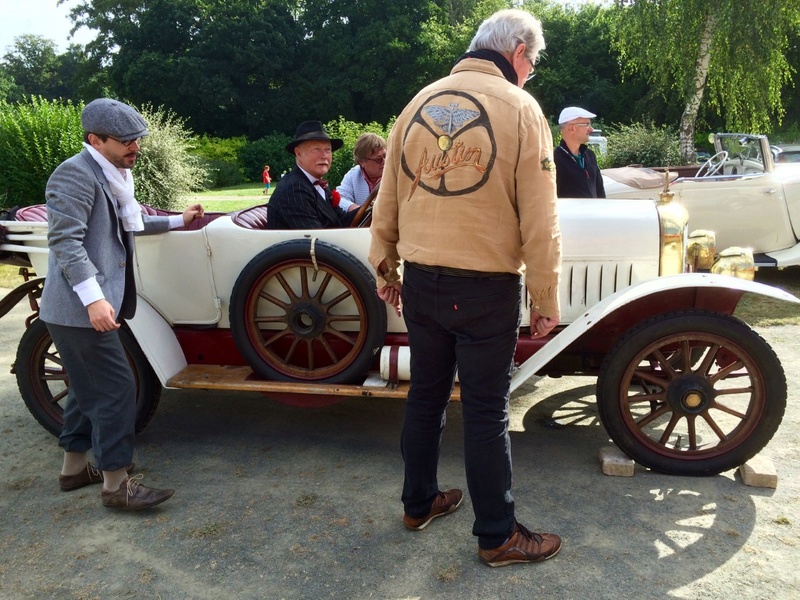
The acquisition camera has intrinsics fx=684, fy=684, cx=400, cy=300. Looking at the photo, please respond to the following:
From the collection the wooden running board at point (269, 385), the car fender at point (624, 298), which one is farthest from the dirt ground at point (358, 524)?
the car fender at point (624, 298)

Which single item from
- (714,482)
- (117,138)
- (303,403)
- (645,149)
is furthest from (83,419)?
(645,149)

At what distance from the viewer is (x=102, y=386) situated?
9.80ft

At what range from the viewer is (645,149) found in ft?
43.1

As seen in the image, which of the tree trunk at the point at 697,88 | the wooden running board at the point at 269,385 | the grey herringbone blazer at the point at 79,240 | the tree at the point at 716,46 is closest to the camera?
the grey herringbone blazer at the point at 79,240

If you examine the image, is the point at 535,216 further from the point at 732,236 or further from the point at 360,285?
the point at 732,236

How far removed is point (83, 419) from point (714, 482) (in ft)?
9.67

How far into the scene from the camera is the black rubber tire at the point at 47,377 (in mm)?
3557

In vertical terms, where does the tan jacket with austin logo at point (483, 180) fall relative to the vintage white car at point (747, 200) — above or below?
above

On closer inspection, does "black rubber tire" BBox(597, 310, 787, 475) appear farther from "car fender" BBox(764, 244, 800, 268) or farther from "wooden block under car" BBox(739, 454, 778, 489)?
"car fender" BBox(764, 244, 800, 268)

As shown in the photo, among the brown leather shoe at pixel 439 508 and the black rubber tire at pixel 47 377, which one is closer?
the brown leather shoe at pixel 439 508

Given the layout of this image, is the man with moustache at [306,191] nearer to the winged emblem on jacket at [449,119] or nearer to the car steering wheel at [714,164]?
the winged emblem on jacket at [449,119]

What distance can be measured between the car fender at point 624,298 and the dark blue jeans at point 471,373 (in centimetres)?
54

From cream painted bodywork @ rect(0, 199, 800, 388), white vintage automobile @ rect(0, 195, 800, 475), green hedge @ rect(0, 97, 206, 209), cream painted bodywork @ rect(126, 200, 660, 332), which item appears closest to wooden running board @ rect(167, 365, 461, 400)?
white vintage automobile @ rect(0, 195, 800, 475)

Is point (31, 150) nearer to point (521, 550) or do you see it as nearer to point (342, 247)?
point (342, 247)
